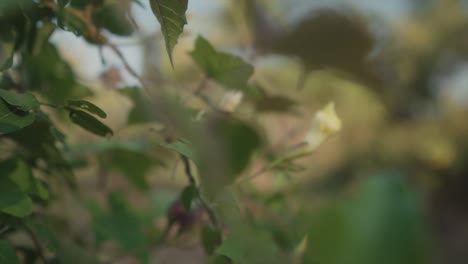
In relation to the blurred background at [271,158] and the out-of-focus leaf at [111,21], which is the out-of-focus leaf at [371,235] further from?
the out-of-focus leaf at [111,21]

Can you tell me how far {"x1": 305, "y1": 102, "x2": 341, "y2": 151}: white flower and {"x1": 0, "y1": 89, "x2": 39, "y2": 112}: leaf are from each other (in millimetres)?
112

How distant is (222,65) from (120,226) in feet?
0.37

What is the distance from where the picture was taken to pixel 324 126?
0.73 ft

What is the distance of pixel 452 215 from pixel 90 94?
3.65 meters

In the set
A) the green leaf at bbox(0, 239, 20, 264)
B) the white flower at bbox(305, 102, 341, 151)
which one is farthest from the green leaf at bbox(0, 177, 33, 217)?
the white flower at bbox(305, 102, 341, 151)

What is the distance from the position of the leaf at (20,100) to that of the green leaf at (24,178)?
0.14ft

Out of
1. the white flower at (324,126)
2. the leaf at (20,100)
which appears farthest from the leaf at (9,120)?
the white flower at (324,126)

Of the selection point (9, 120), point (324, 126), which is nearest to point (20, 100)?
point (9, 120)

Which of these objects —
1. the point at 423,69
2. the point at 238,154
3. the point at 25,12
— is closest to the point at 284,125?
the point at 238,154

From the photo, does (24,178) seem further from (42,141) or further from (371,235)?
(371,235)

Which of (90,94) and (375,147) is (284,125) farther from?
(375,147)

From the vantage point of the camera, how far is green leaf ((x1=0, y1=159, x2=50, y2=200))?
19cm

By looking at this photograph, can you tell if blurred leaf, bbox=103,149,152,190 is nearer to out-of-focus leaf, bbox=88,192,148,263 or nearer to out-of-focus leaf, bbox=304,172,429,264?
out-of-focus leaf, bbox=88,192,148,263

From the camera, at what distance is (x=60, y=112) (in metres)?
0.28
